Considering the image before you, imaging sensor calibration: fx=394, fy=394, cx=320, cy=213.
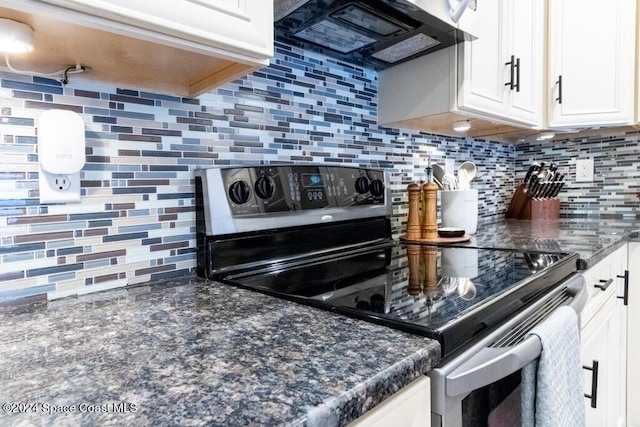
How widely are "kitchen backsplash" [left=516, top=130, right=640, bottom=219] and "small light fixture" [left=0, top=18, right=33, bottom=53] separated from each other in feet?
7.92

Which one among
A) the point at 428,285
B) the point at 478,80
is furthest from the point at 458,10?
the point at 428,285

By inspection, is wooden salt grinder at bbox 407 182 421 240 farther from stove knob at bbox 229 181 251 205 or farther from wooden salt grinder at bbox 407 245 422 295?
stove knob at bbox 229 181 251 205

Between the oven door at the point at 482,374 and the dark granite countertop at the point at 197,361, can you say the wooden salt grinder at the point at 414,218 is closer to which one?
the oven door at the point at 482,374

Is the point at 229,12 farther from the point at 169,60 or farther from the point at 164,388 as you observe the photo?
the point at 164,388

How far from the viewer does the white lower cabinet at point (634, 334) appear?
62.3 inches

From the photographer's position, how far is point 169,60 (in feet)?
2.44

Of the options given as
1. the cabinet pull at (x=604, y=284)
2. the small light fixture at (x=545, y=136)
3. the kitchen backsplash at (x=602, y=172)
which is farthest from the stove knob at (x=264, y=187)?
the kitchen backsplash at (x=602, y=172)

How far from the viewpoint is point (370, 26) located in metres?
1.12

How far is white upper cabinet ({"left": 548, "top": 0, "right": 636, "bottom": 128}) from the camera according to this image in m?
1.81

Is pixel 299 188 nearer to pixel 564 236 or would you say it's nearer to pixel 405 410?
pixel 405 410

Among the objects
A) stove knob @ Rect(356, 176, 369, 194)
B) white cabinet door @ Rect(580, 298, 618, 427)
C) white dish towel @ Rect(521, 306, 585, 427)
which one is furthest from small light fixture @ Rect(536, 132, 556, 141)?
white dish towel @ Rect(521, 306, 585, 427)

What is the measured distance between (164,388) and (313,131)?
0.98 metres

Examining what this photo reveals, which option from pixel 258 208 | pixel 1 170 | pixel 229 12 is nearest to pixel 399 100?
pixel 258 208

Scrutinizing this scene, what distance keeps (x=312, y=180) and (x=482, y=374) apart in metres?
0.72
